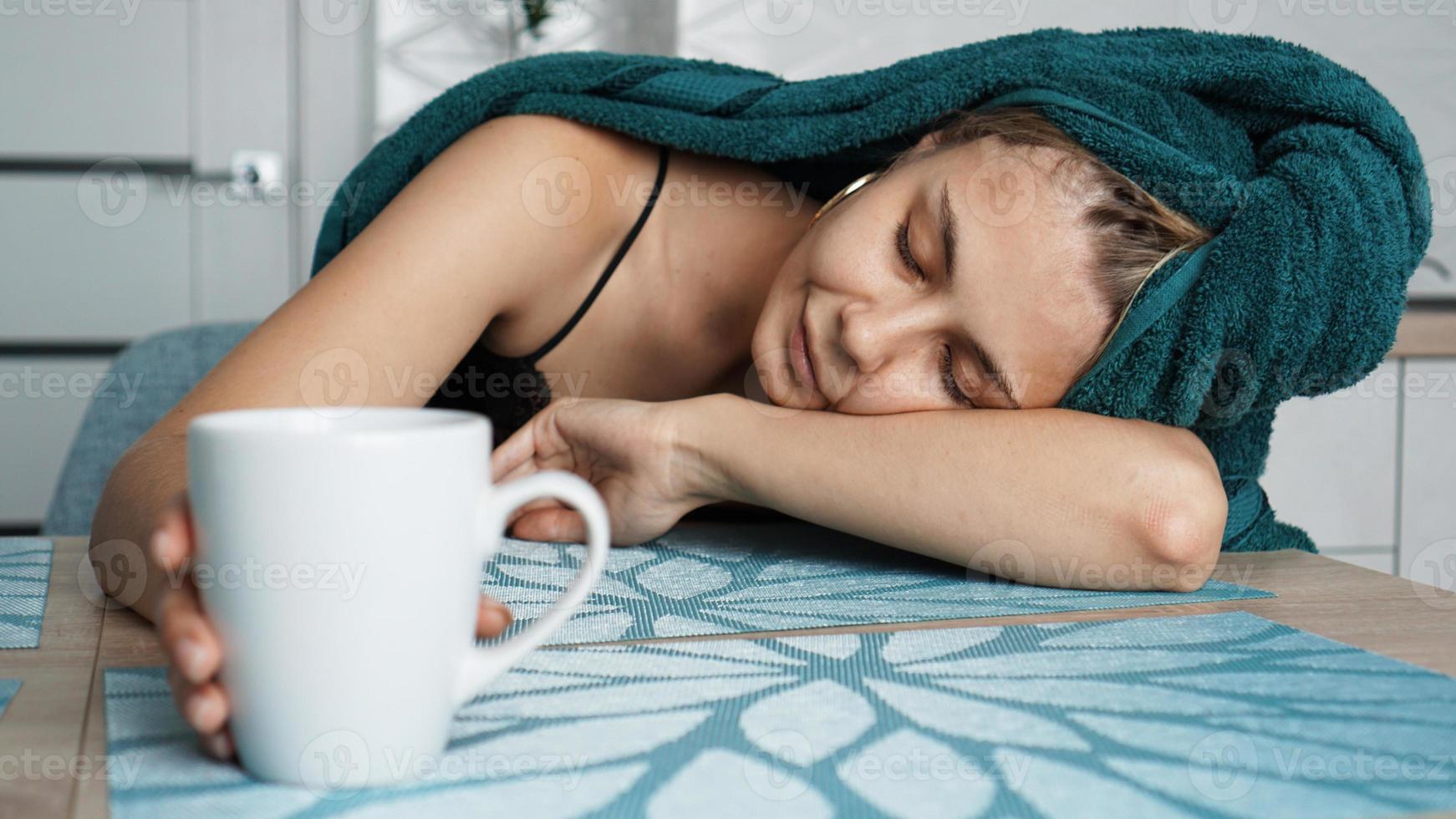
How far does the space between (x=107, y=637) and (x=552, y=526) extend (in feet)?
1.00

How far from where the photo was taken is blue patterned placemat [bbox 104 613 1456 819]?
368 mm

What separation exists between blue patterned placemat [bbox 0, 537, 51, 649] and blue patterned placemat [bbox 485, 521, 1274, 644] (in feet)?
0.73

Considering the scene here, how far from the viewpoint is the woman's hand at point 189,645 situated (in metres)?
0.38

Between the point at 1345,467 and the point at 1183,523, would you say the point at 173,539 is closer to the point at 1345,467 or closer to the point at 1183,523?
the point at 1183,523

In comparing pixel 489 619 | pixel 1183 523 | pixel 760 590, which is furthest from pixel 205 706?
pixel 1183 523

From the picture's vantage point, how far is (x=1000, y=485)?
74 cm

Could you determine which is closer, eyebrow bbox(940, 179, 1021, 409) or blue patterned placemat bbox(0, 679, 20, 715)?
blue patterned placemat bbox(0, 679, 20, 715)

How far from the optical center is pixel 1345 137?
84 centimetres

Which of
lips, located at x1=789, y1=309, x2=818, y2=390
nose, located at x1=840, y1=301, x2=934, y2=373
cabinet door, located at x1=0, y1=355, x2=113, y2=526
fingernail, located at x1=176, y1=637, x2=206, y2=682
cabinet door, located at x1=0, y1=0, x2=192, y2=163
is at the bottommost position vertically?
cabinet door, located at x1=0, y1=355, x2=113, y2=526

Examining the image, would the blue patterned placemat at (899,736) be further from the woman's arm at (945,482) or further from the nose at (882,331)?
the nose at (882,331)

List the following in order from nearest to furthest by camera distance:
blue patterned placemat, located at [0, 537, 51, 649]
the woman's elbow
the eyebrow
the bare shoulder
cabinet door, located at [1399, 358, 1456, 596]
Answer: blue patterned placemat, located at [0, 537, 51, 649], the woman's elbow, the eyebrow, the bare shoulder, cabinet door, located at [1399, 358, 1456, 596]

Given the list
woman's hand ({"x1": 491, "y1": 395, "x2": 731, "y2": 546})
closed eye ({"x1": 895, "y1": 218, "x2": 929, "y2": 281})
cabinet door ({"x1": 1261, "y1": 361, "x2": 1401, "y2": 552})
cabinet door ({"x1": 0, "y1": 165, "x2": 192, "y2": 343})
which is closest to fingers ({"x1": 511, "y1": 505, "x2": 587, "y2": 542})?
woman's hand ({"x1": 491, "y1": 395, "x2": 731, "y2": 546})

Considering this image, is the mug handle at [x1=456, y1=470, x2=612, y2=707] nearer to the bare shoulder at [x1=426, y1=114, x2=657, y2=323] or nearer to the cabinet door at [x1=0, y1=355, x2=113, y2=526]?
the bare shoulder at [x1=426, y1=114, x2=657, y2=323]

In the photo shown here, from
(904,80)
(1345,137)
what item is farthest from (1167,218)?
(904,80)
